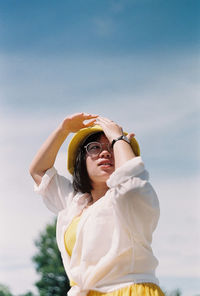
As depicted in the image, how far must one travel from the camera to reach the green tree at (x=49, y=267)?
21.5 m

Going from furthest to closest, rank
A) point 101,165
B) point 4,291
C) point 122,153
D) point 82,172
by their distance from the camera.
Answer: point 4,291
point 82,172
point 101,165
point 122,153

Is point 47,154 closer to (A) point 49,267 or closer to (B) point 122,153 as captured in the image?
(B) point 122,153

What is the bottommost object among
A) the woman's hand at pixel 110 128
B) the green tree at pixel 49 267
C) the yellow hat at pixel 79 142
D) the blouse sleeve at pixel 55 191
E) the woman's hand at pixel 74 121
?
the blouse sleeve at pixel 55 191

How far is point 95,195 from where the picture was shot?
9.95 feet

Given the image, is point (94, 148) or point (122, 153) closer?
point (122, 153)

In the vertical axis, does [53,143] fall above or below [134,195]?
above

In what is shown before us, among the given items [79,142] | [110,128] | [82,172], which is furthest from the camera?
[79,142]

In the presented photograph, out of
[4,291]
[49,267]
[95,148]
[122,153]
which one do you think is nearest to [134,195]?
[122,153]

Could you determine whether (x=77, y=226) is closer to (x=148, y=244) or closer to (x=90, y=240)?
(x=90, y=240)

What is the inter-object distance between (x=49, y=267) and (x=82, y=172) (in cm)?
2115

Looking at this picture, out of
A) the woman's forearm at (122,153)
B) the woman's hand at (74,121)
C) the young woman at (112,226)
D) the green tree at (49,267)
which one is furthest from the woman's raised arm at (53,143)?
the green tree at (49,267)

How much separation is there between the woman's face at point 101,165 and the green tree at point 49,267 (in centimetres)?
1928

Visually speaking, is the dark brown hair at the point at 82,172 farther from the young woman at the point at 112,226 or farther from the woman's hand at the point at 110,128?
the woman's hand at the point at 110,128

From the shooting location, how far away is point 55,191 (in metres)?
3.21
